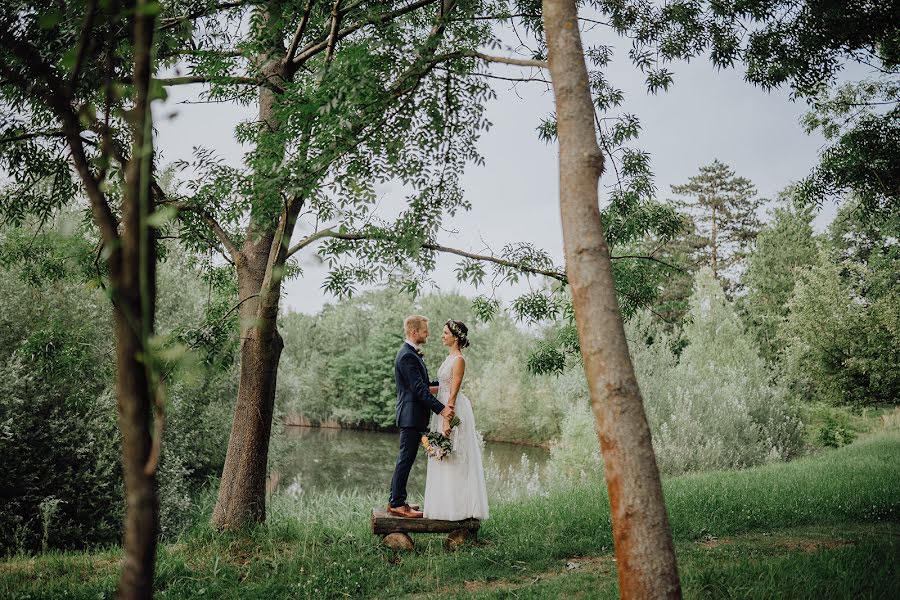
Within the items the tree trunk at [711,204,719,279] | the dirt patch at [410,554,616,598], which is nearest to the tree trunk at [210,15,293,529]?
the dirt patch at [410,554,616,598]

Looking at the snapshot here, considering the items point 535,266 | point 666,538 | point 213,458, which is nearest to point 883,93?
point 535,266

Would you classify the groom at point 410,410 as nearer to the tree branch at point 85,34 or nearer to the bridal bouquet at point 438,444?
the bridal bouquet at point 438,444

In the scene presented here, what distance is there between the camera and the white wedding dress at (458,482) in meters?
6.41

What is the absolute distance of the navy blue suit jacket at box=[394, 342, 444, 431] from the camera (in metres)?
6.45

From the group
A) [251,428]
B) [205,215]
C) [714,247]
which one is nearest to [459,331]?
[251,428]

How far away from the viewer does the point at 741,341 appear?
25125mm

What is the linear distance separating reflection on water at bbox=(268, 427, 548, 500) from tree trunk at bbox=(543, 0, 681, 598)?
43.2 ft

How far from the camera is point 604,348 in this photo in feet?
9.83

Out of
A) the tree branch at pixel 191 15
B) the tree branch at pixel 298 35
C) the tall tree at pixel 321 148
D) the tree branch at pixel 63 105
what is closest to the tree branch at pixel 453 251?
the tall tree at pixel 321 148

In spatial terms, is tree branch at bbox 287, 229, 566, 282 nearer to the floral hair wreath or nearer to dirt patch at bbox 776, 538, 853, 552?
the floral hair wreath

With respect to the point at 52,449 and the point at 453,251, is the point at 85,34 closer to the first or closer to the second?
the point at 453,251

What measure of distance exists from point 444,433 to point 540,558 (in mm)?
1677

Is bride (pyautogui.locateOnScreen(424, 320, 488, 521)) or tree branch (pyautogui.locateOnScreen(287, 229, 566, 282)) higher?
tree branch (pyautogui.locateOnScreen(287, 229, 566, 282))

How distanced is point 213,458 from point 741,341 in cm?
2125
